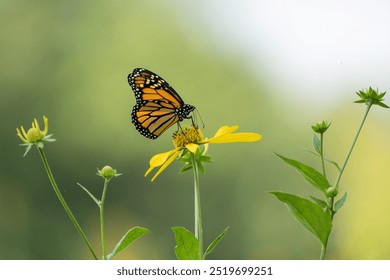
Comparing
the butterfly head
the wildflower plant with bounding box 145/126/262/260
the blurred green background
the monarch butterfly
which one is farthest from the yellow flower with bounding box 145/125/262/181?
the blurred green background

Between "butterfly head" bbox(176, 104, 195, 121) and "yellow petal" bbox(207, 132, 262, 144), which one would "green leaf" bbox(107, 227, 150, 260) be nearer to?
"yellow petal" bbox(207, 132, 262, 144)

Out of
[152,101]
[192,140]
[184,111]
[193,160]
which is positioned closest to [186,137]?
[192,140]

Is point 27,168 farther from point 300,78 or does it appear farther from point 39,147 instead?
point 39,147

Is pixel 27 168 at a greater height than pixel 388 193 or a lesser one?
greater

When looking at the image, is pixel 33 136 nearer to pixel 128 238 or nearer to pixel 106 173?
pixel 106 173

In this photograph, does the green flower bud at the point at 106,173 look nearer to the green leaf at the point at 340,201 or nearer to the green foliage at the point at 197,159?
the green foliage at the point at 197,159
